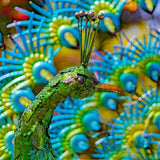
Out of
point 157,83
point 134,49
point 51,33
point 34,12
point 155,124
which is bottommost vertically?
point 155,124

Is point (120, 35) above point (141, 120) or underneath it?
above

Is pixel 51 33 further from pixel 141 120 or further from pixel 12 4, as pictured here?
pixel 141 120

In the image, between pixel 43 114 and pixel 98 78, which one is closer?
pixel 43 114

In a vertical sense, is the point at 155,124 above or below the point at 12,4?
below

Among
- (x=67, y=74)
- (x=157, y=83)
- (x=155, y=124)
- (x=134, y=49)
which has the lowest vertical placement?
(x=155, y=124)

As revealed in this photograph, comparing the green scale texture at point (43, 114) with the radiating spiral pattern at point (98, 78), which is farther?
the radiating spiral pattern at point (98, 78)

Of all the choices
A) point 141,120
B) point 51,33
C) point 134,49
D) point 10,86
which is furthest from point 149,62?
point 10,86

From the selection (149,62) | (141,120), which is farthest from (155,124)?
(149,62)

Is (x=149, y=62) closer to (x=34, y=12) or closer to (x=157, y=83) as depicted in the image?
(x=157, y=83)

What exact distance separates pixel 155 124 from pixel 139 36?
13.1 inches

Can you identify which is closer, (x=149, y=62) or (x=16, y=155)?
(x=16, y=155)

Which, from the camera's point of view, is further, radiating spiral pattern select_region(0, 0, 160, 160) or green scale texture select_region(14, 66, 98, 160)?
radiating spiral pattern select_region(0, 0, 160, 160)

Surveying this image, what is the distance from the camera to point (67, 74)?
0.69 m

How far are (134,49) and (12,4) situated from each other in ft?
1.59
